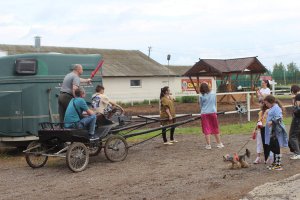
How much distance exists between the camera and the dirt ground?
7.66 metres

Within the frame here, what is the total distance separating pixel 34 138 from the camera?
1198 cm

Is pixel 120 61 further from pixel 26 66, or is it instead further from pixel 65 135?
pixel 65 135

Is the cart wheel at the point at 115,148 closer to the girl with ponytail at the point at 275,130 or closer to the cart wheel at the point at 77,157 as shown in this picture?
the cart wheel at the point at 77,157

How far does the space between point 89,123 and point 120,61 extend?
33.9 metres

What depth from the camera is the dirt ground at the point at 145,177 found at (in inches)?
302

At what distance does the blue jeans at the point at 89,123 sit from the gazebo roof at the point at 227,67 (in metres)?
21.0

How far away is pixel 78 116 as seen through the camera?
33.4 ft

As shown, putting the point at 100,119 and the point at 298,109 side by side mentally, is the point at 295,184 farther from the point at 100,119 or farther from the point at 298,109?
the point at 100,119

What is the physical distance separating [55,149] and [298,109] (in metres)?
5.23

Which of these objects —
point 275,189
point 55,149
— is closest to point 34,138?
point 55,149

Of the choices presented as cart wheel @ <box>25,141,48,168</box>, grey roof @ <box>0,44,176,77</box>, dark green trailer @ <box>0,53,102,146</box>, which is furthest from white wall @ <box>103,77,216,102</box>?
cart wheel @ <box>25,141,48,168</box>

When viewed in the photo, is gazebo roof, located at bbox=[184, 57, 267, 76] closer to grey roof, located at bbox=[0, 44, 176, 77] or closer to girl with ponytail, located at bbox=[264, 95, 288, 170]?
grey roof, located at bbox=[0, 44, 176, 77]

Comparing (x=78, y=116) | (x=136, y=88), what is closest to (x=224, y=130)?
(x=78, y=116)

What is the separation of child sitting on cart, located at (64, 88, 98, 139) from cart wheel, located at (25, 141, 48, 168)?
78 centimetres
